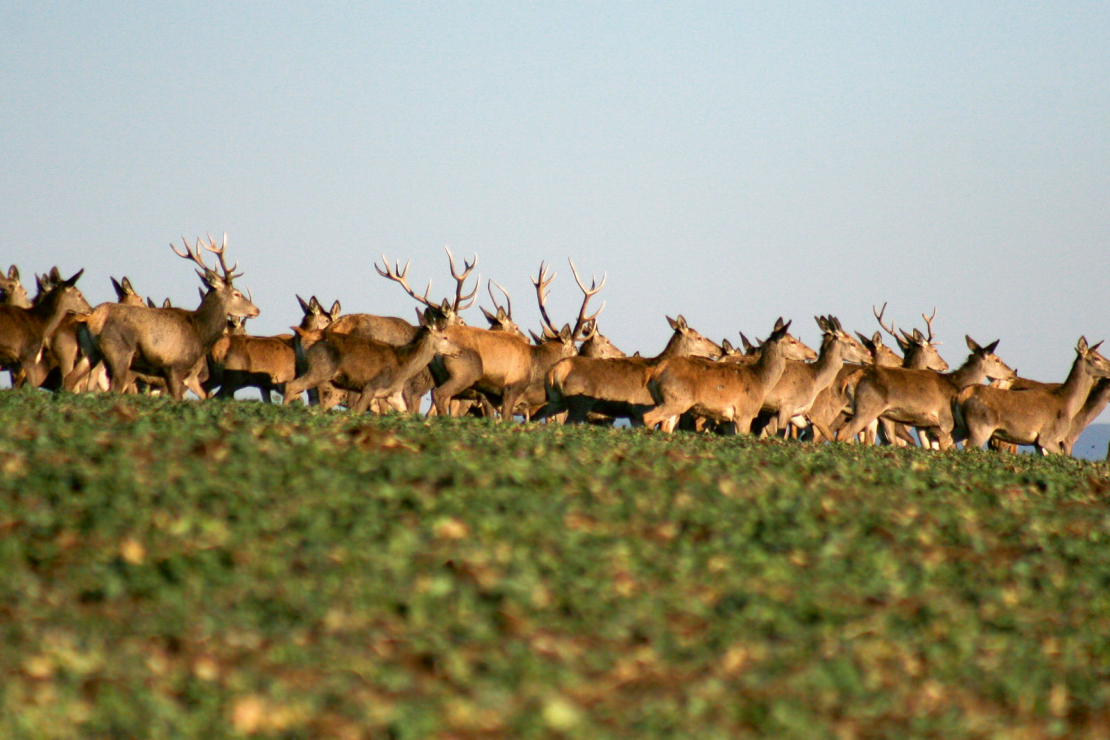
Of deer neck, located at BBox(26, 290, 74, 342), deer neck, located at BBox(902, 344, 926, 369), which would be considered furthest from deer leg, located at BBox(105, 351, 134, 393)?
deer neck, located at BBox(902, 344, 926, 369)

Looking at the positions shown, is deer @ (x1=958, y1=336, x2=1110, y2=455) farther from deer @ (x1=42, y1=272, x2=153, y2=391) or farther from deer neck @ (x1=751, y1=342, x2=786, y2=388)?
deer @ (x1=42, y1=272, x2=153, y2=391)

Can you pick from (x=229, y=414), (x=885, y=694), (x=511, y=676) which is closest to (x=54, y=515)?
(x=511, y=676)

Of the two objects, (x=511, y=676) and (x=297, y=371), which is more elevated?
(x=297, y=371)

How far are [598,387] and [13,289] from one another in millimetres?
9434

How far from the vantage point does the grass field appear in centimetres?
Answer: 450

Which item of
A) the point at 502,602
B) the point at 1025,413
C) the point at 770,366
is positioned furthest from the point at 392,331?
the point at 502,602

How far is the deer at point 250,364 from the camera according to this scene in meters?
20.0

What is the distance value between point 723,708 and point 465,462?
130 inches

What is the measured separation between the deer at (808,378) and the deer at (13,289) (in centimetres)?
1187

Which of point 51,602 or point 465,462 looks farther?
point 465,462

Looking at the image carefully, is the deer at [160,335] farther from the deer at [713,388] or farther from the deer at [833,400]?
the deer at [833,400]

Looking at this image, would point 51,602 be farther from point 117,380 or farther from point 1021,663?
point 117,380

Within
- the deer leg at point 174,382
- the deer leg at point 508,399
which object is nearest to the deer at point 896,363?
the deer leg at point 508,399

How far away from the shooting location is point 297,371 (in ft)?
56.9
